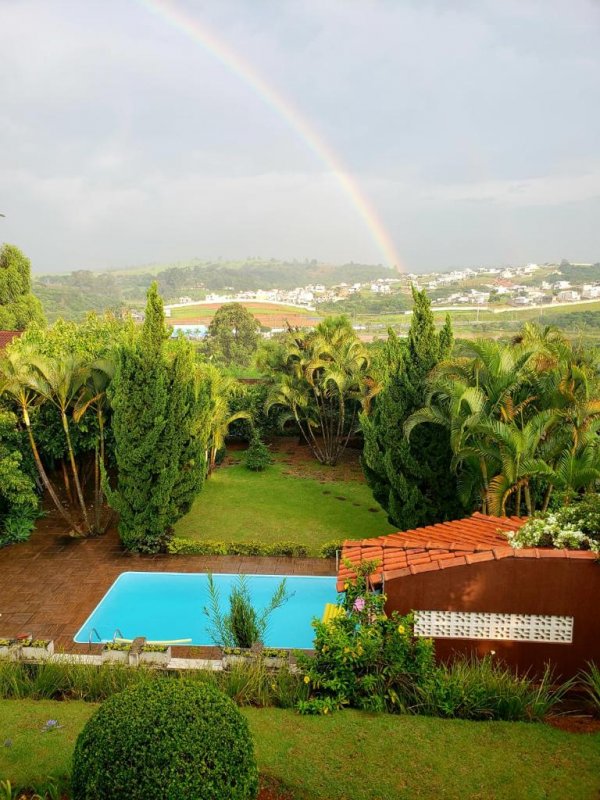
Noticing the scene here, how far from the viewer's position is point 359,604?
6.24m

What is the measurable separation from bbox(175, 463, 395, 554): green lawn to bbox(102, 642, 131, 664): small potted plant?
18.0 ft

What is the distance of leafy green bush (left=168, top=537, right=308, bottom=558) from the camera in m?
12.0

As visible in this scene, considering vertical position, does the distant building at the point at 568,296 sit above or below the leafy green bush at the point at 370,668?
above

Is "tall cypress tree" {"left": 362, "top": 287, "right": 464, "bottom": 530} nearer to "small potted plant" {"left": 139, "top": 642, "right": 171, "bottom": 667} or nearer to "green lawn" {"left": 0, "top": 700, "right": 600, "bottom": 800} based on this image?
"small potted plant" {"left": 139, "top": 642, "right": 171, "bottom": 667}

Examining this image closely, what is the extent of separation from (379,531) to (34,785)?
939cm

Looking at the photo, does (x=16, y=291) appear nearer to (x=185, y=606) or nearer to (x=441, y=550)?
(x=185, y=606)

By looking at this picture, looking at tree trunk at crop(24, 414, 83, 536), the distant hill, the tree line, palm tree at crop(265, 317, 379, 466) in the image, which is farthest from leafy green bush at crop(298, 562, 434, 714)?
the distant hill

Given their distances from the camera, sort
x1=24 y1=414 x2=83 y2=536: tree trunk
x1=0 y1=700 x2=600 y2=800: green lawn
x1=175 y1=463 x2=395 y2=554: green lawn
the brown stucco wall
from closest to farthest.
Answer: x1=0 y1=700 x2=600 y2=800: green lawn, the brown stucco wall, x1=24 y1=414 x2=83 y2=536: tree trunk, x1=175 y1=463 x2=395 y2=554: green lawn

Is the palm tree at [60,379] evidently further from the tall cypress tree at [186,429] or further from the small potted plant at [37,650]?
the small potted plant at [37,650]

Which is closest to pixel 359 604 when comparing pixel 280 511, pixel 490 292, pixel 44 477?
pixel 44 477

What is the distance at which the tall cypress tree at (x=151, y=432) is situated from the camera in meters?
11.6

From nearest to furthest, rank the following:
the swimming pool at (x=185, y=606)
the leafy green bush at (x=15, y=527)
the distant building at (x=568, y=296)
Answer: the swimming pool at (x=185, y=606), the leafy green bush at (x=15, y=527), the distant building at (x=568, y=296)

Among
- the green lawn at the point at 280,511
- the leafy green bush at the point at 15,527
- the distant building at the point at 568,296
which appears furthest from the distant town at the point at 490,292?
the leafy green bush at the point at 15,527

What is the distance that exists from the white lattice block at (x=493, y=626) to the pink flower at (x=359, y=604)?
22.1 inches
